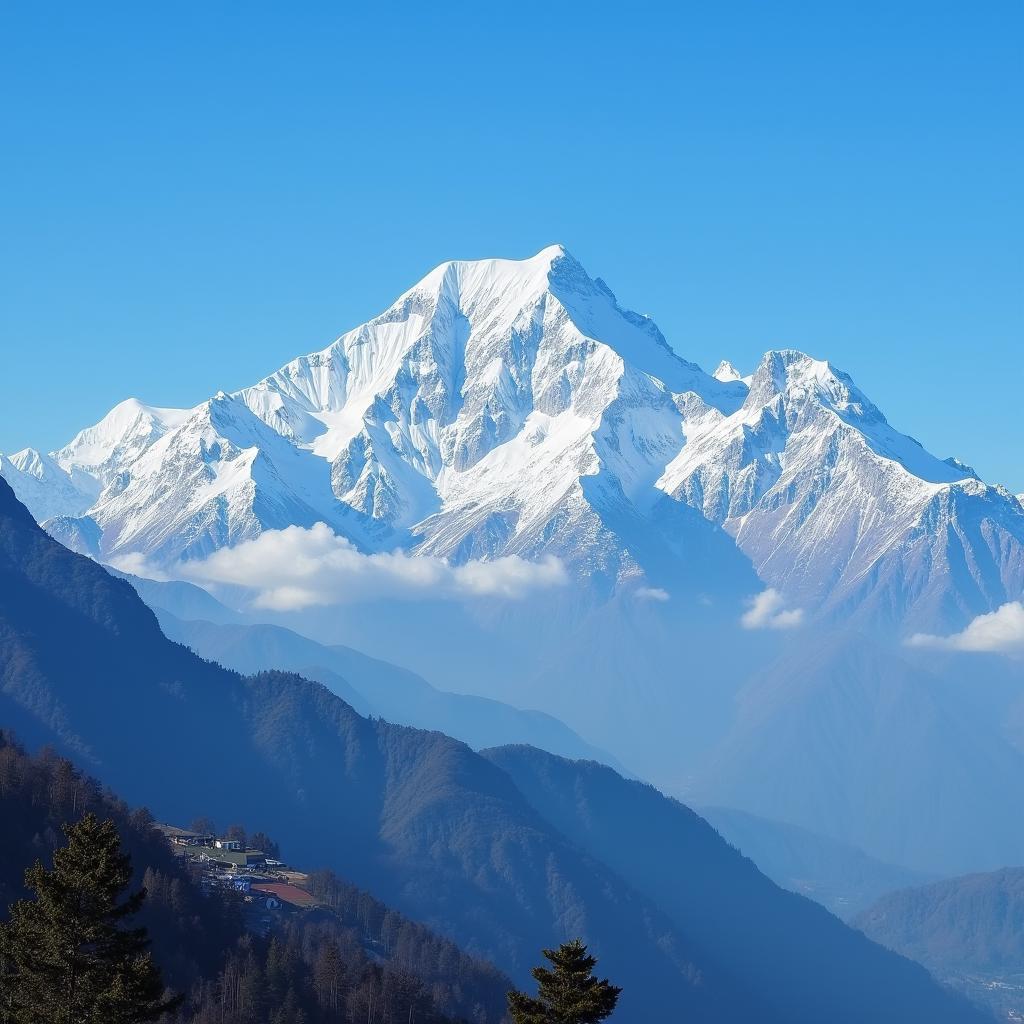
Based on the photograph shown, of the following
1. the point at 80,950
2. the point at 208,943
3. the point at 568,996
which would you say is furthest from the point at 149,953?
the point at 208,943

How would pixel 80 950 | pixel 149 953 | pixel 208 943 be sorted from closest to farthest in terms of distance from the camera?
1. pixel 80 950
2. pixel 149 953
3. pixel 208 943

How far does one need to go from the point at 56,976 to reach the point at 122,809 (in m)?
126

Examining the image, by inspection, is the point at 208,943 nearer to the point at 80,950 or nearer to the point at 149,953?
the point at 149,953

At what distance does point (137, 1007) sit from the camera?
6269 centimetres

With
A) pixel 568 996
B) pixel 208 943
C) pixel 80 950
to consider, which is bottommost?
pixel 80 950

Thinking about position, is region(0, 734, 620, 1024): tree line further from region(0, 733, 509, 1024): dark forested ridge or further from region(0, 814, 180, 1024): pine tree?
region(0, 733, 509, 1024): dark forested ridge

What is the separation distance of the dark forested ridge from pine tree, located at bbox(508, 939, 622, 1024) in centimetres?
5954

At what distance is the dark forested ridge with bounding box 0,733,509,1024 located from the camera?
138125mm

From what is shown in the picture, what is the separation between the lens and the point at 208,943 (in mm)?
161000

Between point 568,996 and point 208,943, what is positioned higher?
point 208,943

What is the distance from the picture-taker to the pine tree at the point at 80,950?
2464 inches

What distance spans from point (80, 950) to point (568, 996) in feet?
56.1

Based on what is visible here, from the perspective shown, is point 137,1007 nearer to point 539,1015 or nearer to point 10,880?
point 539,1015

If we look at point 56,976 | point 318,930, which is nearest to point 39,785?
point 318,930
